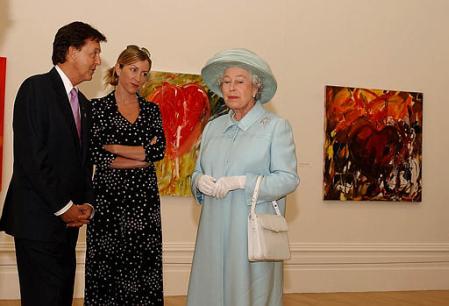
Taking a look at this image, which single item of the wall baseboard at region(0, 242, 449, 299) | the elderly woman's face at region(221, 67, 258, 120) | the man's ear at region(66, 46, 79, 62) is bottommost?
the wall baseboard at region(0, 242, 449, 299)

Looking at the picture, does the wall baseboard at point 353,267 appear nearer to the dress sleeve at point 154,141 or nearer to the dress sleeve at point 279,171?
the dress sleeve at point 154,141

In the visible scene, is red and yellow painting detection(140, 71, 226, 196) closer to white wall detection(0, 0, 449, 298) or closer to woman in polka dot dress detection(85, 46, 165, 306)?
A: white wall detection(0, 0, 449, 298)

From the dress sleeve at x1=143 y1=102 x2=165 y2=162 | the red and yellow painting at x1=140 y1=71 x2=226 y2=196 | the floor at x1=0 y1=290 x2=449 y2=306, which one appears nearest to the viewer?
the dress sleeve at x1=143 y1=102 x2=165 y2=162

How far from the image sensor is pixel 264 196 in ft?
14.9

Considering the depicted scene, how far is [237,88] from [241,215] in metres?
0.82

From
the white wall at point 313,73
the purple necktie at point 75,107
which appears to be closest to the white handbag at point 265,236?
the purple necktie at point 75,107

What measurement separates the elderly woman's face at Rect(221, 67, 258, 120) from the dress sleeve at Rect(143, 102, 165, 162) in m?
1.13

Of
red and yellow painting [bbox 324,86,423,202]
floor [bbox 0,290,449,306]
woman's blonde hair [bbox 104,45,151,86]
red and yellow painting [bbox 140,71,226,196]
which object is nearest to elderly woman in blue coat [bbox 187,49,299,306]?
woman's blonde hair [bbox 104,45,151,86]

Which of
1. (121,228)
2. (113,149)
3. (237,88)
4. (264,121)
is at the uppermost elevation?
(237,88)

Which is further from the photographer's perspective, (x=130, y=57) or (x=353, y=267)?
(x=353, y=267)

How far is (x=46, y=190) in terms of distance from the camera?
183 inches

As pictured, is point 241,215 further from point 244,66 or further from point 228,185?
point 244,66

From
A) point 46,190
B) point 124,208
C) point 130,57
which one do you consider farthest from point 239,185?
point 130,57

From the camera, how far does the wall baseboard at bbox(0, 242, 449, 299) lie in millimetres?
9141
